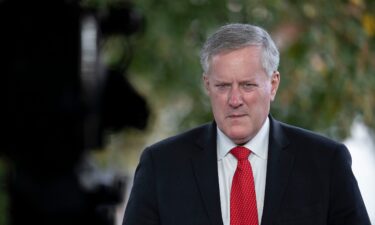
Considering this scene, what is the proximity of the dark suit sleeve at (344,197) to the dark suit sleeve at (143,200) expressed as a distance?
500 millimetres

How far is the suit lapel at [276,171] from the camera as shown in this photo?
2963 millimetres

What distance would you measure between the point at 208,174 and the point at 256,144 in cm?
17

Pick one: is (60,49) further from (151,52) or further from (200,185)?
(151,52)

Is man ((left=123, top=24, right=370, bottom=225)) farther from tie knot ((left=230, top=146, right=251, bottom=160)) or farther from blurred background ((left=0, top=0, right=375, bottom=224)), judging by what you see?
blurred background ((left=0, top=0, right=375, bottom=224))

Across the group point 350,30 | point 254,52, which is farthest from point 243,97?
point 350,30

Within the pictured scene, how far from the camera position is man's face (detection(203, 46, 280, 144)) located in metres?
2.98

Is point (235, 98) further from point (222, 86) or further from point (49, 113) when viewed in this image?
point (49, 113)

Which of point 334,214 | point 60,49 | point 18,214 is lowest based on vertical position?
point 334,214

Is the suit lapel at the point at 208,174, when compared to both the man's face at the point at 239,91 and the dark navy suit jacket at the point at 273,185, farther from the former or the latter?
the man's face at the point at 239,91

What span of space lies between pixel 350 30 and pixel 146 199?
6.05 m

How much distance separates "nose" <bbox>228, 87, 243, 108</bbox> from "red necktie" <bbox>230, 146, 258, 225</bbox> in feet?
0.59

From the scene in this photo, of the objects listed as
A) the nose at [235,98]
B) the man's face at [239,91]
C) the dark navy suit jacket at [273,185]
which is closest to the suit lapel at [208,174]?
the dark navy suit jacket at [273,185]

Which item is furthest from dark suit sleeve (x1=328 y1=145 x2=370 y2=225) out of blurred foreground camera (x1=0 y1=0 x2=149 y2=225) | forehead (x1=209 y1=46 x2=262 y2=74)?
blurred foreground camera (x1=0 y1=0 x2=149 y2=225)

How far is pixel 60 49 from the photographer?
144 centimetres
